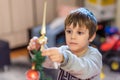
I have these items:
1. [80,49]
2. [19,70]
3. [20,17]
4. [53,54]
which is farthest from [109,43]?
[53,54]

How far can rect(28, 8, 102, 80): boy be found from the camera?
854mm

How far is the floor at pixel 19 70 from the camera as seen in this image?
78.1 inches

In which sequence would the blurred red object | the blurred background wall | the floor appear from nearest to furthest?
the floor → the blurred red object → the blurred background wall

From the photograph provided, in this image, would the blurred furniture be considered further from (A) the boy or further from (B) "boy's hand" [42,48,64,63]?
(B) "boy's hand" [42,48,64,63]

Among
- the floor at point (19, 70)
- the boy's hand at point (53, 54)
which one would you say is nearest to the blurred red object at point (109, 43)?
the floor at point (19, 70)

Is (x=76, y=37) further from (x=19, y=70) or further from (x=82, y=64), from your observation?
(x=19, y=70)

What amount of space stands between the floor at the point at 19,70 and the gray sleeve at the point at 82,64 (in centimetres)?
105

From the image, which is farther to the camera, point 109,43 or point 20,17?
point 20,17

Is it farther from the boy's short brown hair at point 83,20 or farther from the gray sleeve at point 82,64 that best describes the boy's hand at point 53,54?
the boy's short brown hair at point 83,20

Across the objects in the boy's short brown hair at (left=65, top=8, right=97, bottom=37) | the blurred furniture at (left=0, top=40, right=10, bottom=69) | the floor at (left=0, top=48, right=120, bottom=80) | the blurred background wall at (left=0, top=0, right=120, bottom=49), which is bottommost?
the floor at (left=0, top=48, right=120, bottom=80)

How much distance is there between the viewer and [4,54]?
207 cm

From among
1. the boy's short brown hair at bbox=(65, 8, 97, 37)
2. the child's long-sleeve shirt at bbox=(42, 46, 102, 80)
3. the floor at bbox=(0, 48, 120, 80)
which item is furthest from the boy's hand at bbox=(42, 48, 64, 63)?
the floor at bbox=(0, 48, 120, 80)

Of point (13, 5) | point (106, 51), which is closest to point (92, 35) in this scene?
point (106, 51)

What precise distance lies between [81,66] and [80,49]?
0.36ft
